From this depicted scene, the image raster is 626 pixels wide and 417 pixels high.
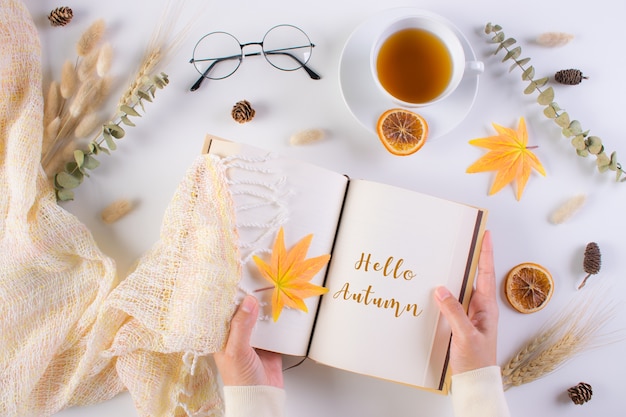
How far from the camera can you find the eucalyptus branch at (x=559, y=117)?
1.09m

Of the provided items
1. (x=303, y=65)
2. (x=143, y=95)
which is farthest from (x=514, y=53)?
(x=143, y=95)

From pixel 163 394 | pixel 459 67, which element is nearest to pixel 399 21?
pixel 459 67

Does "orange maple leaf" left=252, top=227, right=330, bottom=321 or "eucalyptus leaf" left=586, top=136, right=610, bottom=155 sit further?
"eucalyptus leaf" left=586, top=136, right=610, bottom=155

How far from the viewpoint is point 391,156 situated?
43.7 inches

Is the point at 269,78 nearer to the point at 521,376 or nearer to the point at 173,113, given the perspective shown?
the point at 173,113

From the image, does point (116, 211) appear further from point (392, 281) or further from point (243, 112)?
point (392, 281)

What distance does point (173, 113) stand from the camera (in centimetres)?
110

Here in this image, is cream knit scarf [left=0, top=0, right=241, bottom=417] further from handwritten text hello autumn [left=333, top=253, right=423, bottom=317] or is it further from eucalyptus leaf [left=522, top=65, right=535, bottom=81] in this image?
eucalyptus leaf [left=522, top=65, right=535, bottom=81]

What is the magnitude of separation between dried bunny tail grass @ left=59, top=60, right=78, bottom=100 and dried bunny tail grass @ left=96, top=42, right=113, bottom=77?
0.05m

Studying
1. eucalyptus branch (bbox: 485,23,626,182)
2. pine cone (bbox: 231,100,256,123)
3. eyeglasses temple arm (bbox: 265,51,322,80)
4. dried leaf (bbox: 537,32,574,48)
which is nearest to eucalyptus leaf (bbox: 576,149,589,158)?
eucalyptus branch (bbox: 485,23,626,182)

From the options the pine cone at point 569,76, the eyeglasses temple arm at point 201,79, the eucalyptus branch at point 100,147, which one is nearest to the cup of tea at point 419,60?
Result: the pine cone at point 569,76

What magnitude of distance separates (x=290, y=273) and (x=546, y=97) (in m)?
0.66

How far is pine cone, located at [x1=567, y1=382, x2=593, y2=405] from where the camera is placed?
1102 millimetres

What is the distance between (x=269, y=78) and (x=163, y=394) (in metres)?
0.69
